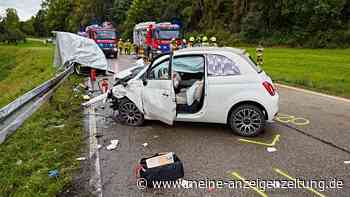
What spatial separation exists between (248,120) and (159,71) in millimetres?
2044

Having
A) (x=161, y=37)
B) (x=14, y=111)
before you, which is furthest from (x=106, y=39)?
(x=14, y=111)

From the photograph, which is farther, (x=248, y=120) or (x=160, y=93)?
(x=160, y=93)

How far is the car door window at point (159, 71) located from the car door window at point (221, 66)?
0.89 m

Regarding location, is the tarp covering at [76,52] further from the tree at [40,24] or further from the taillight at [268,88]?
the tree at [40,24]

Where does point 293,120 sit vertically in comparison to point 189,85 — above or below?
below

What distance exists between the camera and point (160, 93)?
631 centimetres

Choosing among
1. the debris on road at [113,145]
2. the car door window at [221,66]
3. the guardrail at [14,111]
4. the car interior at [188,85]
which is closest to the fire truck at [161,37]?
the car interior at [188,85]

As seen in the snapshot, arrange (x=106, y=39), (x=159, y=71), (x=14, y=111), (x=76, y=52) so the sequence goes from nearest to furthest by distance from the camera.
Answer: (x=14, y=111) → (x=159, y=71) → (x=76, y=52) → (x=106, y=39)

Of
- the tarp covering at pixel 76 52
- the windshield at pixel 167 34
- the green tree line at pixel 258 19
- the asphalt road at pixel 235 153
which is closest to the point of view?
the asphalt road at pixel 235 153

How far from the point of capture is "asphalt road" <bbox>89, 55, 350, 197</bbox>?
13.5ft

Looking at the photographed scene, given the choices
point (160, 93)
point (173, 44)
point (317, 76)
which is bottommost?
point (317, 76)

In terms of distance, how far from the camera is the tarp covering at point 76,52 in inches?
513

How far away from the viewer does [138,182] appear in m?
4.29

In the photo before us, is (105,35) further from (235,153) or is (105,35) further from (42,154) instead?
(235,153)
